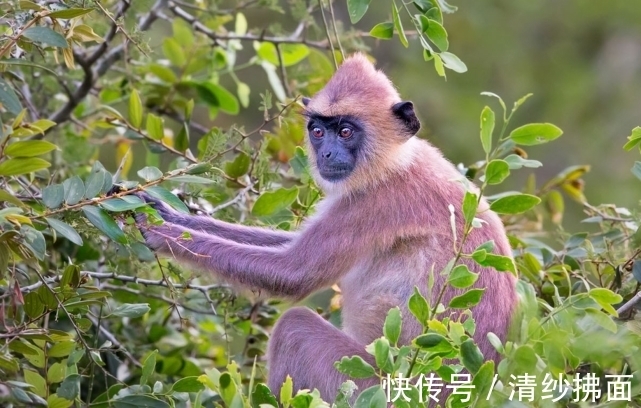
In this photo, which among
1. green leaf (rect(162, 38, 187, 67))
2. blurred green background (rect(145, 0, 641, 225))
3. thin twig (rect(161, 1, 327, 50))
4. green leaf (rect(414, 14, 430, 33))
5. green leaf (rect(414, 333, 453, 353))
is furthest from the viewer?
blurred green background (rect(145, 0, 641, 225))

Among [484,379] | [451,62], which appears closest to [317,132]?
[451,62]

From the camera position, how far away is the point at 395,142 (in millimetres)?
6453

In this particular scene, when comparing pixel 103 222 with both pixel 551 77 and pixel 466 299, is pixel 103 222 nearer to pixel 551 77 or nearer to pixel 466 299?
pixel 466 299

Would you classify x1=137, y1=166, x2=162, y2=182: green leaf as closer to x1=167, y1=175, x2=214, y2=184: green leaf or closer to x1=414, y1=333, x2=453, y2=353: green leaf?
x1=167, y1=175, x2=214, y2=184: green leaf

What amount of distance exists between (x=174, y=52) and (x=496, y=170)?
4366 mm

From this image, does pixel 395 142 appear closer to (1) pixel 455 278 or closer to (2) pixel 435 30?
(2) pixel 435 30

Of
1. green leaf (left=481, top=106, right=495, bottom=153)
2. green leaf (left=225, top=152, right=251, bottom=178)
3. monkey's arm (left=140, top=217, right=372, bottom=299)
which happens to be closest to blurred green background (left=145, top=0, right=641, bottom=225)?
green leaf (left=225, top=152, right=251, bottom=178)

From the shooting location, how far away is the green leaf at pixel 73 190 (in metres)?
4.51

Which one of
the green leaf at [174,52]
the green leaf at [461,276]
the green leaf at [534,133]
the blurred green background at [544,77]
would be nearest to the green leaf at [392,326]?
the green leaf at [461,276]

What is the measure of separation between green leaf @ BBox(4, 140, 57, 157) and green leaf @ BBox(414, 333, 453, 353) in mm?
1741

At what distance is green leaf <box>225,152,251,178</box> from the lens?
613 centimetres

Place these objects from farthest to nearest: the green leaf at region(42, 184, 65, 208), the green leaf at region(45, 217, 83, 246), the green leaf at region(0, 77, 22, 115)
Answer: the green leaf at region(0, 77, 22, 115) < the green leaf at region(42, 184, 65, 208) < the green leaf at region(45, 217, 83, 246)

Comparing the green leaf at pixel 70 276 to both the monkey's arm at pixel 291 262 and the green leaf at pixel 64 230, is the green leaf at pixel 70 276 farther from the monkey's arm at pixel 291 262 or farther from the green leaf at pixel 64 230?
the monkey's arm at pixel 291 262

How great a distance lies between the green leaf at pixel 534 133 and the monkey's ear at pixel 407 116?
2.38 meters
